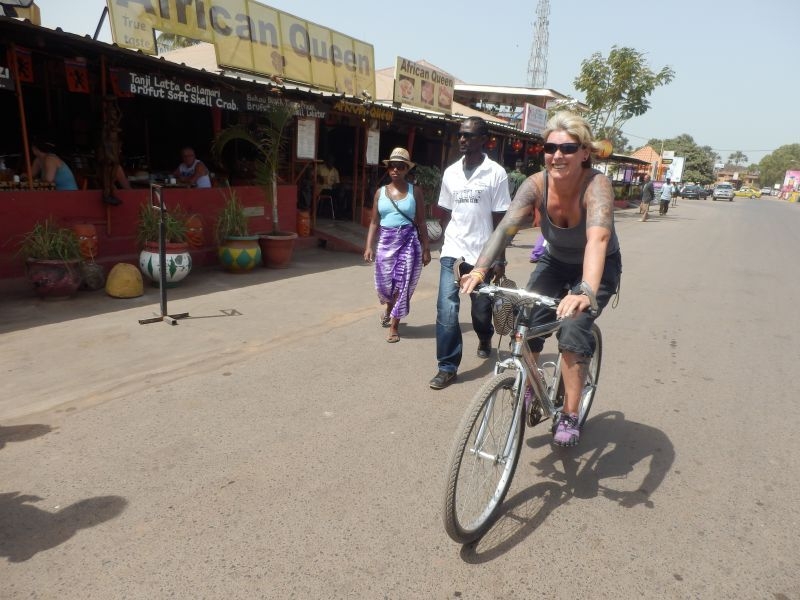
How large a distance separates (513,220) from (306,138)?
7342mm

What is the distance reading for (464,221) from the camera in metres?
4.18

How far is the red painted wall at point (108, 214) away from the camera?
6.18 metres

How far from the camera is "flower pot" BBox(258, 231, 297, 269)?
26.9ft

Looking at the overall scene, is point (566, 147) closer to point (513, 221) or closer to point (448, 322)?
point (513, 221)

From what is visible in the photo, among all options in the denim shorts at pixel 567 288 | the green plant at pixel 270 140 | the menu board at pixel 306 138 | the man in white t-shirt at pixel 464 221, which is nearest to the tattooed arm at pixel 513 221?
the denim shorts at pixel 567 288

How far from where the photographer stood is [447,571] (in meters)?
2.31

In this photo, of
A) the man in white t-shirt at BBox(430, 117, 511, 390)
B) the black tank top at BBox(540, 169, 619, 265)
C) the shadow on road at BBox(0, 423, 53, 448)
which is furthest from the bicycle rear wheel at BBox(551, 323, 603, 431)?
the shadow on road at BBox(0, 423, 53, 448)

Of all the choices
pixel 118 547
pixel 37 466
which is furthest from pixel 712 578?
pixel 37 466

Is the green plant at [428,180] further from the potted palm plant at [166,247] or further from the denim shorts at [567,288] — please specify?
the denim shorts at [567,288]

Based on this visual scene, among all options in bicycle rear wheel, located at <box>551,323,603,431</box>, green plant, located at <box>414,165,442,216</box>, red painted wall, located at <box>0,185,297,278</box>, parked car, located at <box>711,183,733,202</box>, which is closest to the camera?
bicycle rear wheel, located at <box>551,323,603,431</box>

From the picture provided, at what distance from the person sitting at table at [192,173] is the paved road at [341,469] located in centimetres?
326

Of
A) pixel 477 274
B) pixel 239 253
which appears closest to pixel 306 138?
pixel 239 253

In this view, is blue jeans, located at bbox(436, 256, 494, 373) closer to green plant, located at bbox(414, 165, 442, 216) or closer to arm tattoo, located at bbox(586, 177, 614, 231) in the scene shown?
arm tattoo, located at bbox(586, 177, 614, 231)

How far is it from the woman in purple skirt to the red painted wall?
3.85 meters
